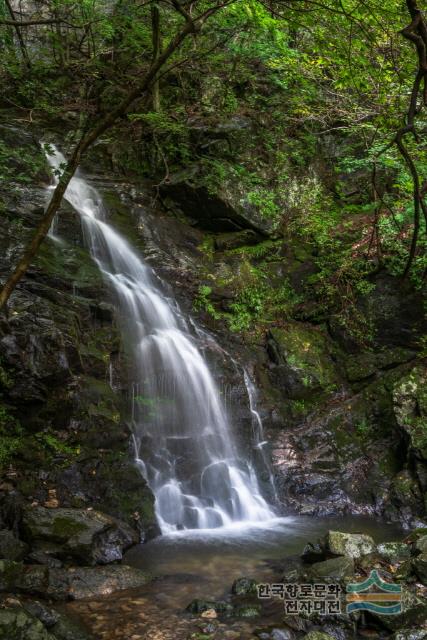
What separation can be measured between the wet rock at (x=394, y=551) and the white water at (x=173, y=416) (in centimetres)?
270

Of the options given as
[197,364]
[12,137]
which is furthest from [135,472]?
[12,137]

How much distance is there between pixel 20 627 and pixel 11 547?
1622mm

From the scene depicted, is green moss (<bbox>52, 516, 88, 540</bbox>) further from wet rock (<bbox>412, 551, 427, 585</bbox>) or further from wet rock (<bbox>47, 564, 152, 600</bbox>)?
wet rock (<bbox>412, 551, 427, 585</bbox>)

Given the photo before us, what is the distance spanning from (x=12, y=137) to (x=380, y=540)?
11867 millimetres

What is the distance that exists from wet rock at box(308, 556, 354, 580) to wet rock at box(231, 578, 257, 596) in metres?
0.60

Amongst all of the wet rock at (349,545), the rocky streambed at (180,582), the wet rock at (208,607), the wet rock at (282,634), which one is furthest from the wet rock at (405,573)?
the wet rock at (208,607)

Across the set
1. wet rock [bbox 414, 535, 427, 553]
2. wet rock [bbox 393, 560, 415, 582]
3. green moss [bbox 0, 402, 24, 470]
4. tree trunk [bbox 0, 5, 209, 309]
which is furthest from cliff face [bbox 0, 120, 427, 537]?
wet rock [bbox 393, 560, 415, 582]

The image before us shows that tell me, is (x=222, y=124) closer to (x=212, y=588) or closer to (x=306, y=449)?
(x=306, y=449)

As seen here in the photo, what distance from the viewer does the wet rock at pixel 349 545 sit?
5543mm

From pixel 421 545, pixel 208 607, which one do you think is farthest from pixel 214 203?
pixel 208 607

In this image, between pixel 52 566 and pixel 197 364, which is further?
pixel 197 364

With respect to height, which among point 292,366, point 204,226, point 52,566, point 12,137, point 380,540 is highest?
point 12,137

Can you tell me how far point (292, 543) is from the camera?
675cm

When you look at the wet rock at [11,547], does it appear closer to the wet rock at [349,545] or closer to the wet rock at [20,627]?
the wet rock at [20,627]
